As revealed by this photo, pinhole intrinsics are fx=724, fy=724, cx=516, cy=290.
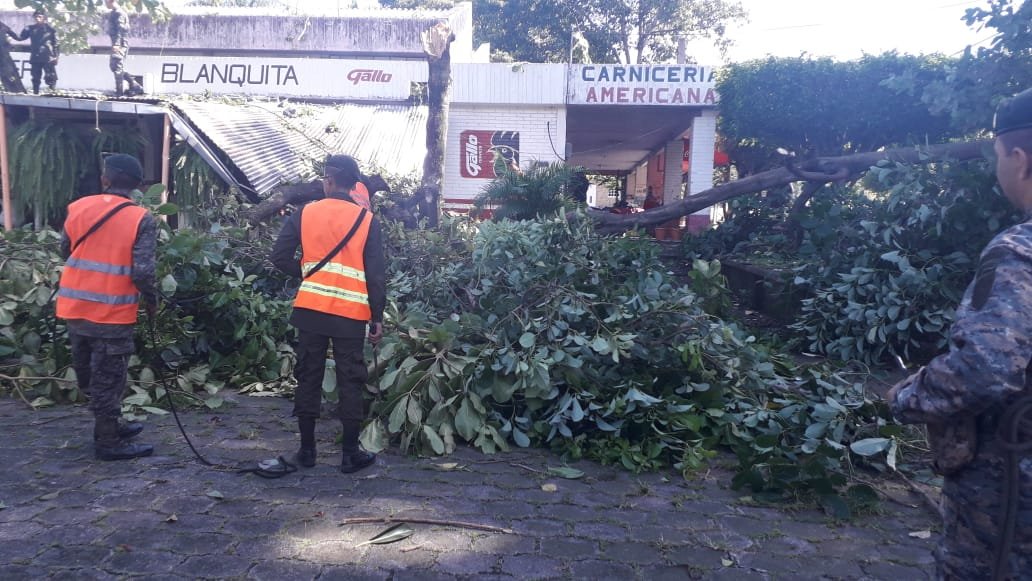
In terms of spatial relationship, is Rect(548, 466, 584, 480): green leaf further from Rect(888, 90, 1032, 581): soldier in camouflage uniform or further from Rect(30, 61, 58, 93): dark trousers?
Rect(30, 61, 58, 93): dark trousers

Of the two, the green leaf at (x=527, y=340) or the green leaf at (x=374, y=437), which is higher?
the green leaf at (x=527, y=340)

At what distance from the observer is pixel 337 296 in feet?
13.1

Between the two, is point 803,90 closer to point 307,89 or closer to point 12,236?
point 307,89

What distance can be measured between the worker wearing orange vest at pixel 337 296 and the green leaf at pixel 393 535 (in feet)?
2.64

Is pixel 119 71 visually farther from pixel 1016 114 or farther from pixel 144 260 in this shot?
pixel 1016 114

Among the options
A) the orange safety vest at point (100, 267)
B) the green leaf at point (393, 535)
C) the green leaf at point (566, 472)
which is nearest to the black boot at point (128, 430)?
the orange safety vest at point (100, 267)

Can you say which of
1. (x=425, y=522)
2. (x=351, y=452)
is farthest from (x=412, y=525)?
(x=351, y=452)

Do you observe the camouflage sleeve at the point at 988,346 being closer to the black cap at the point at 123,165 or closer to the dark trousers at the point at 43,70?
the black cap at the point at 123,165

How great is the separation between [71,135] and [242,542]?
7499 mm

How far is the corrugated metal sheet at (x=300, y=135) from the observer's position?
876 cm

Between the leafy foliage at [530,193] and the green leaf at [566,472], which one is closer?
the green leaf at [566,472]

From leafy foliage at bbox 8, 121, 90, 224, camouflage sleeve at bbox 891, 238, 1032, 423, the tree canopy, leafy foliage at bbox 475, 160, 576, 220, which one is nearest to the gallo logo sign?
the tree canopy

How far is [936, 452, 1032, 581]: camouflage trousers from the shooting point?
1835 millimetres

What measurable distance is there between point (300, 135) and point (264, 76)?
20.6ft
